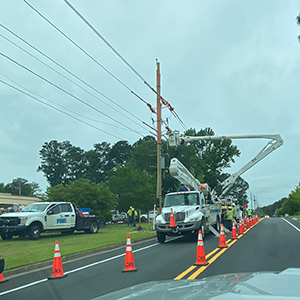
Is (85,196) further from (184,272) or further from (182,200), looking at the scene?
(184,272)

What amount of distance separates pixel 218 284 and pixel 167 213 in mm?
13950

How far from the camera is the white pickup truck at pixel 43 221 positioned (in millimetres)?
18719

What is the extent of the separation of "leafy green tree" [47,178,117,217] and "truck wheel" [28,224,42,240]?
9.81 m

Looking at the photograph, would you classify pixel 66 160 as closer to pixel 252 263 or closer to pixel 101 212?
pixel 101 212

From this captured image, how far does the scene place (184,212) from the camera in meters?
17.0

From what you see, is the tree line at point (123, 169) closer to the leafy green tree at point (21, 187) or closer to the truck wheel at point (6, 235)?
the truck wheel at point (6, 235)

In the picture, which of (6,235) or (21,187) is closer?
(6,235)

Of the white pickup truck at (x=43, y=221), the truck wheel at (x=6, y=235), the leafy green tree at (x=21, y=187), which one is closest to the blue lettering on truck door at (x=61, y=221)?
the white pickup truck at (x=43, y=221)

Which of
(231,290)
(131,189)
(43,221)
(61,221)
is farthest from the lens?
(131,189)

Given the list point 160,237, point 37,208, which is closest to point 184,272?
point 160,237

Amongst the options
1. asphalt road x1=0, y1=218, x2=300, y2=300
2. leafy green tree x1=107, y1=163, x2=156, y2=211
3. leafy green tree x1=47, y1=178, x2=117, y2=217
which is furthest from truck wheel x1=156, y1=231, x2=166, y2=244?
leafy green tree x1=107, y1=163, x2=156, y2=211

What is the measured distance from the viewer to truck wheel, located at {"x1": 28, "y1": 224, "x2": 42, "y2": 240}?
1900 cm

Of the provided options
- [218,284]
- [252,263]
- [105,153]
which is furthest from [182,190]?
[105,153]

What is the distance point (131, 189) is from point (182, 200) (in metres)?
24.8
